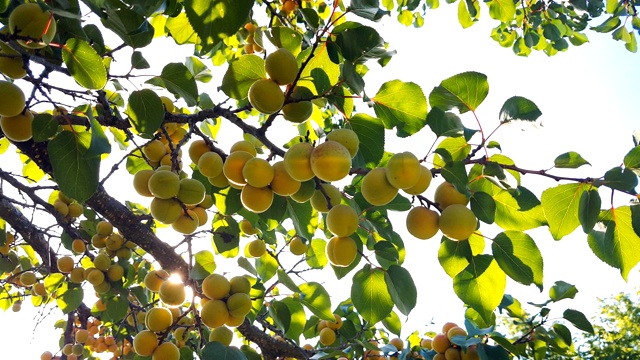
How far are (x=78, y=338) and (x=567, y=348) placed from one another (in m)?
3.09

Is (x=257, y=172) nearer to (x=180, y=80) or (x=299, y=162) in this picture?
(x=299, y=162)

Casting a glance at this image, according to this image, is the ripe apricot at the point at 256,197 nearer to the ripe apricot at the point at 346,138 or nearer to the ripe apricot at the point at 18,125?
the ripe apricot at the point at 346,138

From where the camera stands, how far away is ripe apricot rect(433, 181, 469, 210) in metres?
1.16

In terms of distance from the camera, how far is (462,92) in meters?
1.20

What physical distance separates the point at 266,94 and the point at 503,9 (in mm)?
2044

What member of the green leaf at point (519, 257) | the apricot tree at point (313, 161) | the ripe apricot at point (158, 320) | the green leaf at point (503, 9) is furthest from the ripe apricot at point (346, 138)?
the green leaf at point (503, 9)

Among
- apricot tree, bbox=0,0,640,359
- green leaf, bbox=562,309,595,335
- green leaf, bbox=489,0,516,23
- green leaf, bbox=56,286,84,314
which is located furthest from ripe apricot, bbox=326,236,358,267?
green leaf, bbox=489,0,516,23

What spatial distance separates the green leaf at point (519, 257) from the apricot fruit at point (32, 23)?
1.28m

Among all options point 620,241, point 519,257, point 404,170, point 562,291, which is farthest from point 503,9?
point 404,170

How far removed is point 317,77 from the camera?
3.91 feet

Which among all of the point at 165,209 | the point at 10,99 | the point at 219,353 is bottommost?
the point at 219,353

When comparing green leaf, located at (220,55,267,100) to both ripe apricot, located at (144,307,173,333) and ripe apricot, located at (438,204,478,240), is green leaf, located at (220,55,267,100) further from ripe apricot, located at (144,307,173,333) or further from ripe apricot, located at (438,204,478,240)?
ripe apricot, located at (144,307,173,333)

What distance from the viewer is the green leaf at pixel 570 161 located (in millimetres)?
1105

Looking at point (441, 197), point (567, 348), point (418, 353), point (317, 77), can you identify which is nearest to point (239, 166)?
point (317, 77)
